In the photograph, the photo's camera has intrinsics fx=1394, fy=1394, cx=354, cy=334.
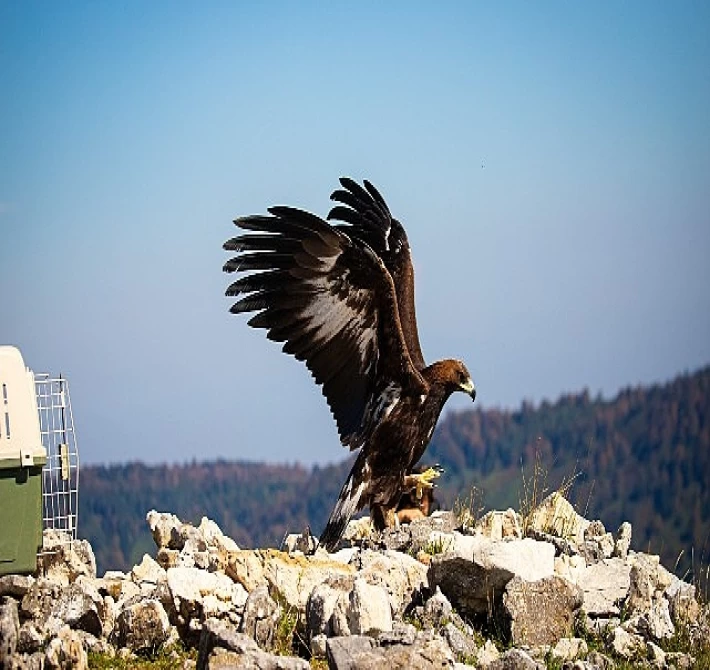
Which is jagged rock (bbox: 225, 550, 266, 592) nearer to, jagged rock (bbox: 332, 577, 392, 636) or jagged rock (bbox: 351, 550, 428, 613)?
jagged rock (bbox: 351, 550, 428, 613)

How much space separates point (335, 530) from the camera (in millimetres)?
10461

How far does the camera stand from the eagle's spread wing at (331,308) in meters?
10.0

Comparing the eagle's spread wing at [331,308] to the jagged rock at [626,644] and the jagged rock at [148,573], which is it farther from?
the jagged rock at [626,644]

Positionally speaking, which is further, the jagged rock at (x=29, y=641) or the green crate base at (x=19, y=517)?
the green crate base at (x=19, y=517)

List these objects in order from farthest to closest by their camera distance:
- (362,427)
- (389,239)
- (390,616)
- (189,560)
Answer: (389,239) → (362,427) → (189,560) → (390,616)

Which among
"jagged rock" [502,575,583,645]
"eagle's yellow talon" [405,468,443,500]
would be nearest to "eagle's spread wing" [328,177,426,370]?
"eagle's yellow talon" [405,468,443,500]

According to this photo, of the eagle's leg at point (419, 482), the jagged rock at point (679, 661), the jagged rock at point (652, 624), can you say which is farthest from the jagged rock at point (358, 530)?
the jagged rock at point (679, 661)

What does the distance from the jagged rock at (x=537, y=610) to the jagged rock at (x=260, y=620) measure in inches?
55.1

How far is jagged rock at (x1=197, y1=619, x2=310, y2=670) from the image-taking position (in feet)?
22.1

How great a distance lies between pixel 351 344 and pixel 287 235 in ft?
3.48

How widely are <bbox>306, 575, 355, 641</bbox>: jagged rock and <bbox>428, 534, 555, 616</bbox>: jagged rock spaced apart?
678 mm

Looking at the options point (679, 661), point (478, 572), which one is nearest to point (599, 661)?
point (679, 661)

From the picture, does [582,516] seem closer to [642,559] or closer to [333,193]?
[642,559]

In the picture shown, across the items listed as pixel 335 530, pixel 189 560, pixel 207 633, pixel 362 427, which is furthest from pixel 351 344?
pixel 207 633
